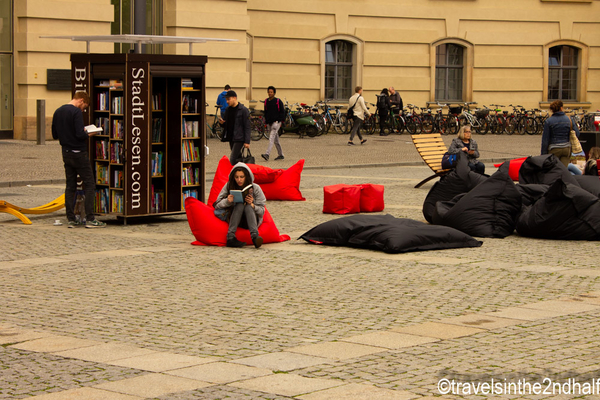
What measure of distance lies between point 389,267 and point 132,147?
189 inches

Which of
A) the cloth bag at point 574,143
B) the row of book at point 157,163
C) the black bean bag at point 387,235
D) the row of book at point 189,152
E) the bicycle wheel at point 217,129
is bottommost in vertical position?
the black bean bag at point 387,235

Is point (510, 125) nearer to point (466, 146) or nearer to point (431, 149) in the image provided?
point (431, 149)

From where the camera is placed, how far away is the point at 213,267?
9.55 m

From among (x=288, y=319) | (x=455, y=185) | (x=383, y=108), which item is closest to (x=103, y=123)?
(x=455, y=185)

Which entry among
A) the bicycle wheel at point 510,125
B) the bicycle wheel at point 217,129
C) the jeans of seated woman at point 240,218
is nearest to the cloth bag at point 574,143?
the jeans of seated woman at point 240,218

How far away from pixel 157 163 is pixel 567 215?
5.55 meters

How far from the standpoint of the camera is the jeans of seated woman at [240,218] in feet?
35.6

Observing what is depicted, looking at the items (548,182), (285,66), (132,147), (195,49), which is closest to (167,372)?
(132,147)

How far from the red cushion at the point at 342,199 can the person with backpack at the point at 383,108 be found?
18855 millimetres

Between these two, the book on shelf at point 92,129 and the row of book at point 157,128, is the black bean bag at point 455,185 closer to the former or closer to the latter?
the row of book at point 157,128

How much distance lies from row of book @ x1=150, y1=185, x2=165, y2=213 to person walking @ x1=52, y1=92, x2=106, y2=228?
2.74ft

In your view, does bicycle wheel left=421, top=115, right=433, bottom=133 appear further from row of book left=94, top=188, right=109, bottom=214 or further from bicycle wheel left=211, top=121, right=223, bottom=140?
row of book left=94, top=188, right=109, bottom=214

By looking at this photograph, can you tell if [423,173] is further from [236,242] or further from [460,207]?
[236,242]

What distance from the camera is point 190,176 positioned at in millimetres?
13672
